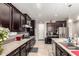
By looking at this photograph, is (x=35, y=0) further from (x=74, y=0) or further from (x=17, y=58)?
(x=17, y=58)

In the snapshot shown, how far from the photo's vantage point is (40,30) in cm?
1198

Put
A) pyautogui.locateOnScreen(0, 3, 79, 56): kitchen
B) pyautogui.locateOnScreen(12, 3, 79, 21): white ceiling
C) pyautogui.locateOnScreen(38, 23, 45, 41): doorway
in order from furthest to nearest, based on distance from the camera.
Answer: pyautogui.locateOnScreen(38, 23, 45, 41): doorway, pyautogui.locateOnScreen(12, 3, 79, 21): white ceiling, pyautogui.locateOnScreen(0, 3, 79, 56): kitchen

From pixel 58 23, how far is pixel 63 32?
6.60 ft

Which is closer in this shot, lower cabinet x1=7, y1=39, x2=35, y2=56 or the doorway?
lower cabinet x1=7, y1=39, x2=35, y2=56

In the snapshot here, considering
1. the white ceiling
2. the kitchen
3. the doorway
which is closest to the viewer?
the kitchen

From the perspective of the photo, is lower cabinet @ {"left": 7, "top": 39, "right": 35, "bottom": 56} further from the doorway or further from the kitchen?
the doorway

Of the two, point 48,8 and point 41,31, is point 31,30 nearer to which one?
→ point 41,31

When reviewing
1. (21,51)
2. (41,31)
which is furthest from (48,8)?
(41,31)

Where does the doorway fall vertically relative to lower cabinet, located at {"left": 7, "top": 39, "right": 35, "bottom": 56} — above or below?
above

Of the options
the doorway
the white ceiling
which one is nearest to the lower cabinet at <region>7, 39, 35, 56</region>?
the white ceiling

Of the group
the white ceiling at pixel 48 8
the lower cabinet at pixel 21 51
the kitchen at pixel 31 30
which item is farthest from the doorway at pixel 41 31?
the lower cabinet at pixel 21 51

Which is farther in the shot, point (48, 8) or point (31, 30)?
point (31, 30)

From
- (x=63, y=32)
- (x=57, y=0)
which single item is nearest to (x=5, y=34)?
(x=57, y=0)

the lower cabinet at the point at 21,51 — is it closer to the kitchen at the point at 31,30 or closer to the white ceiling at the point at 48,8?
the kitchen at the point at 31,30
